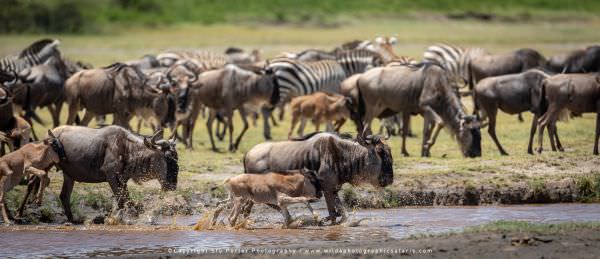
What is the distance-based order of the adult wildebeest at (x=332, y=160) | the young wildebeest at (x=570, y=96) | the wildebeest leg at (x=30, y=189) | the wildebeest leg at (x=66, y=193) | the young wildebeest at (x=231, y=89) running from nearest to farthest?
the adult wildebeest at (x=332, y=160)
the wildebeest leg at (x=30, y=189)
the wildebeest leg at (x=66, y=193)
the young wildebeest at (x=570, y=96)
the young wildebeest at (x=231, y=89)

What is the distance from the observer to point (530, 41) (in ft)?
139

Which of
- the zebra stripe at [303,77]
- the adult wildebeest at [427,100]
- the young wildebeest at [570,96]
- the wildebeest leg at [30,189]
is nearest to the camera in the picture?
the wildebeest leg at [30,189]

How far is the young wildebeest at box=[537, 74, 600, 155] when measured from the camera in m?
16.6

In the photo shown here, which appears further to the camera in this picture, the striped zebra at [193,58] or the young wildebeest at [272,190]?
the striped zebra at [193,58]

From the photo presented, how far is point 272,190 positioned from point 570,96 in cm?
668

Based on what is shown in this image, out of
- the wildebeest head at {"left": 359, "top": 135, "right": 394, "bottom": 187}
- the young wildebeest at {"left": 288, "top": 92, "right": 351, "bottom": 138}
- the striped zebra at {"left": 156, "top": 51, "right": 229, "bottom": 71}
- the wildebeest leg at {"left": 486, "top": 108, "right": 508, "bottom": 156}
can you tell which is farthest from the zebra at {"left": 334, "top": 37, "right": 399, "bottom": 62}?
the wildebeest head at {"left": 359, "top": 135, "right": 394, "bottom": 187}

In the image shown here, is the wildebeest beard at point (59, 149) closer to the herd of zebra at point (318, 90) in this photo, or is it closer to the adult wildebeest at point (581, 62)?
the herd of zebra at point (318, 90)

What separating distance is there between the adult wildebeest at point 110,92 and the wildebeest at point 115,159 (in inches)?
201

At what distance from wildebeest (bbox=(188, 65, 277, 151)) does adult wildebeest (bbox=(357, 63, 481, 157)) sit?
2.32m

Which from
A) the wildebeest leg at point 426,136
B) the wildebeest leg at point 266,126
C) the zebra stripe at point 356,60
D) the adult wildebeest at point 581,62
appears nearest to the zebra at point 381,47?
the zebra stripe at point 356,60

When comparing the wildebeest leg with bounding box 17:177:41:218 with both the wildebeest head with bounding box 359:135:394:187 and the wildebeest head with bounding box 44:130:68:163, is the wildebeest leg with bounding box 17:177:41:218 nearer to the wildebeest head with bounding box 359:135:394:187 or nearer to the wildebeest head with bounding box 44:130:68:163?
the wildebeest head with bounding box 44:130:68:163

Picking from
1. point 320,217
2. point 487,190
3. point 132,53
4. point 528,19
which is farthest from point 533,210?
point 528,19

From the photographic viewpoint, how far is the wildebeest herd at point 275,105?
40.0ft

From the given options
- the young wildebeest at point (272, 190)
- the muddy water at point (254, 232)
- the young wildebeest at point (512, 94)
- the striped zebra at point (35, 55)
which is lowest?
the muddy water at point (254, 232)
